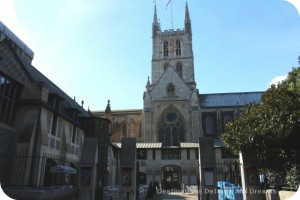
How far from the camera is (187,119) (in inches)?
1887

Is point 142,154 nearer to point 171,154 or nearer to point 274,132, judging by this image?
point 171,154

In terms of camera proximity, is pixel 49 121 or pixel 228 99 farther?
pixel 228 99

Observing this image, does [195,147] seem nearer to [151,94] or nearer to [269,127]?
[151,94]

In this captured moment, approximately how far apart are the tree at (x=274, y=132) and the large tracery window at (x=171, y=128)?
27.9 m

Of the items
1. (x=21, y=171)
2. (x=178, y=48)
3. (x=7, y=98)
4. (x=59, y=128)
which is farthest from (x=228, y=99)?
(x=21, y=171)

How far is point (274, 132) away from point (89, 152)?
11725 mm

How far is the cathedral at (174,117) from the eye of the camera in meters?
41.8

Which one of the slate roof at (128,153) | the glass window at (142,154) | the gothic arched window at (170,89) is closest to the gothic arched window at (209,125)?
the gothic arched window at (170,89)

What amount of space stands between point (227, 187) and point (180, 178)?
2465 centimetres

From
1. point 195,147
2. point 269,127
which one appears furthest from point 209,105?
point 269,127

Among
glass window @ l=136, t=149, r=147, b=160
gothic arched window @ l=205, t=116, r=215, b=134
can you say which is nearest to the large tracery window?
glass window @ l=136, t=149, r=147, b=160

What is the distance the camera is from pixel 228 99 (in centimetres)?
5822

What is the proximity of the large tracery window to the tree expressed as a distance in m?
27.9

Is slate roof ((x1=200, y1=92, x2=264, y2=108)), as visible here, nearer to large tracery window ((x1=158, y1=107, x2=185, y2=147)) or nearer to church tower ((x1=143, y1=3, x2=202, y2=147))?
church tower ((x1=143, y1=3, x2=202, y2=147))
